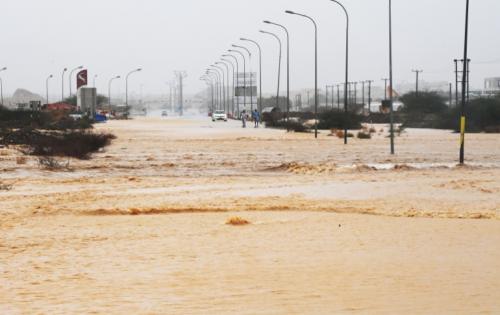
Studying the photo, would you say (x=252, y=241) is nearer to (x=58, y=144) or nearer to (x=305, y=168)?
(x=305, y=168)

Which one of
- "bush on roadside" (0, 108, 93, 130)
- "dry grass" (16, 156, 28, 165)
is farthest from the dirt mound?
"bush on roadside" (0, 108, 93, 130)

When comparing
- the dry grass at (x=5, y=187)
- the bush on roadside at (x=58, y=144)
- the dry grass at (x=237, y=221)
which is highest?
the bush on roadside at (x=58, y=144)

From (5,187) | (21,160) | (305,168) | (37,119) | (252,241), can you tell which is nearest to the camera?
(252,241)

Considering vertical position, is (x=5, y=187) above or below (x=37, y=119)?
below

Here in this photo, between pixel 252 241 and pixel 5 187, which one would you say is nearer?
pixel 252 241

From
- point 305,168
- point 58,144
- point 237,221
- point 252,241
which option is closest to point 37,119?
point 58,144

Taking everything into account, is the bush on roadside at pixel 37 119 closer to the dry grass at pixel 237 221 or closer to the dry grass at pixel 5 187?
the dry grass at pixel 5 187

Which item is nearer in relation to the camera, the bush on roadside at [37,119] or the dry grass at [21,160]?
the dry grass at [21,160]

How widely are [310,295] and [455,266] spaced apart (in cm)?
284

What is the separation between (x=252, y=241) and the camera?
1430 centimetres

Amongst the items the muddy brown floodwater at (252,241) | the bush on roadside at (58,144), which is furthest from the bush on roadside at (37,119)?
the muddy brown floodwater at (252,241)

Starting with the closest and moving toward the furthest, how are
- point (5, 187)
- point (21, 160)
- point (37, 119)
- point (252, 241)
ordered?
point (252, 241), point (5, 187), point (21, 160), point (37, 119)

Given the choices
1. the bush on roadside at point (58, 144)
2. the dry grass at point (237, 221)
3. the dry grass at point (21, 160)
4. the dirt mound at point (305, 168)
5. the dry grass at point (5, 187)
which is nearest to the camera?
the dry grass at point (237, 221)

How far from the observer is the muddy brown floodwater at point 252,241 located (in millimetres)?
9727
